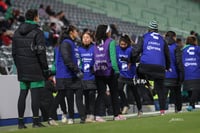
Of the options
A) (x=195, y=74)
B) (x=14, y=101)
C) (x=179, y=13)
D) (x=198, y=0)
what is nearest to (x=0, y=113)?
(x=14, y=101)

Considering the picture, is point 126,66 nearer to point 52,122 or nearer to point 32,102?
point 52,122

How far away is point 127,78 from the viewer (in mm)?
9828

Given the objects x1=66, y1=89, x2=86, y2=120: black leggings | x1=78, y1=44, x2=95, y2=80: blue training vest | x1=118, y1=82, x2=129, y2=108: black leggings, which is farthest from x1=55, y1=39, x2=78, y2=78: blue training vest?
x1=118, y1=82, x2=129, y2=108: black leggings

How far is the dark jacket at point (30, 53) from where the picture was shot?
7379 millimetres

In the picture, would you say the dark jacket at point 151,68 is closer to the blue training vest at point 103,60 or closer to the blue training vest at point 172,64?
the blue training vest at point 103,60

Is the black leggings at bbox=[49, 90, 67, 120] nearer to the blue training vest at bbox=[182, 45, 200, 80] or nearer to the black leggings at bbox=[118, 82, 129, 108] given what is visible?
the black leggings at bbox=[118, 82, 129, 108]

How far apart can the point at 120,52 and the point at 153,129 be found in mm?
3801

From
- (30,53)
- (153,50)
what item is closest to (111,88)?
(153,50)

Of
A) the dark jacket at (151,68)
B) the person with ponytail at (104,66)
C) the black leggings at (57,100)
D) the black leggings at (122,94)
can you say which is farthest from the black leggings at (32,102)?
the black leggings at (122,94)

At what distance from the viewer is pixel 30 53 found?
7.41 meters

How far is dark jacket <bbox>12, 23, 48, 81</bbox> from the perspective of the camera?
7.38 m

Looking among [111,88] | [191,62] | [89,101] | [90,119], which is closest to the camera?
[111,88]

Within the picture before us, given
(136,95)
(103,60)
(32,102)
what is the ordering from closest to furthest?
(32,102) < (103,60) < (136,95)

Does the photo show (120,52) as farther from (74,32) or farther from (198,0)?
(198,0)
